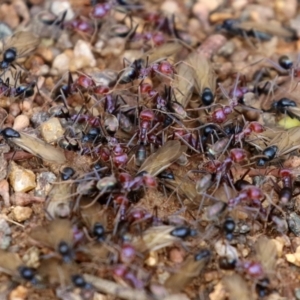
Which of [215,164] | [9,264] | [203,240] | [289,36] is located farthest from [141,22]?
[9,264]

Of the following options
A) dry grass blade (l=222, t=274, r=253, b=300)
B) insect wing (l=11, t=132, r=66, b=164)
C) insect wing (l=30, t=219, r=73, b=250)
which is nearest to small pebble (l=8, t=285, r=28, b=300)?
insect wing (l=30, t=219, r=73, b=250)

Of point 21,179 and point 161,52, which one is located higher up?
point 161,52

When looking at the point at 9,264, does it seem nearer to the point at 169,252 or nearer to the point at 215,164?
the point at 169,252

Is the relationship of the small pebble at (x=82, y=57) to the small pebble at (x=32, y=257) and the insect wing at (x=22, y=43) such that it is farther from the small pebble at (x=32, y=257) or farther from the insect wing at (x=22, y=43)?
the small pebble at (x=32, y=257)

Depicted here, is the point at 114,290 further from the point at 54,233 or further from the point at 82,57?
the point at 82,57

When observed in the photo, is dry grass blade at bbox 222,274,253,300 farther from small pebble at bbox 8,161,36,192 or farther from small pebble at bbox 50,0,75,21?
small pebble at bbox 50,0,75,21

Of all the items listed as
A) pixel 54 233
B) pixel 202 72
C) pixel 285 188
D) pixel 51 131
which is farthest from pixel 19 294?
pixel 202 72

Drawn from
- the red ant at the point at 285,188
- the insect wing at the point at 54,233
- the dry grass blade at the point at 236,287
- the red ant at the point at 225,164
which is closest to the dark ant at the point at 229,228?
the dry grass blade at the point at 236,287
